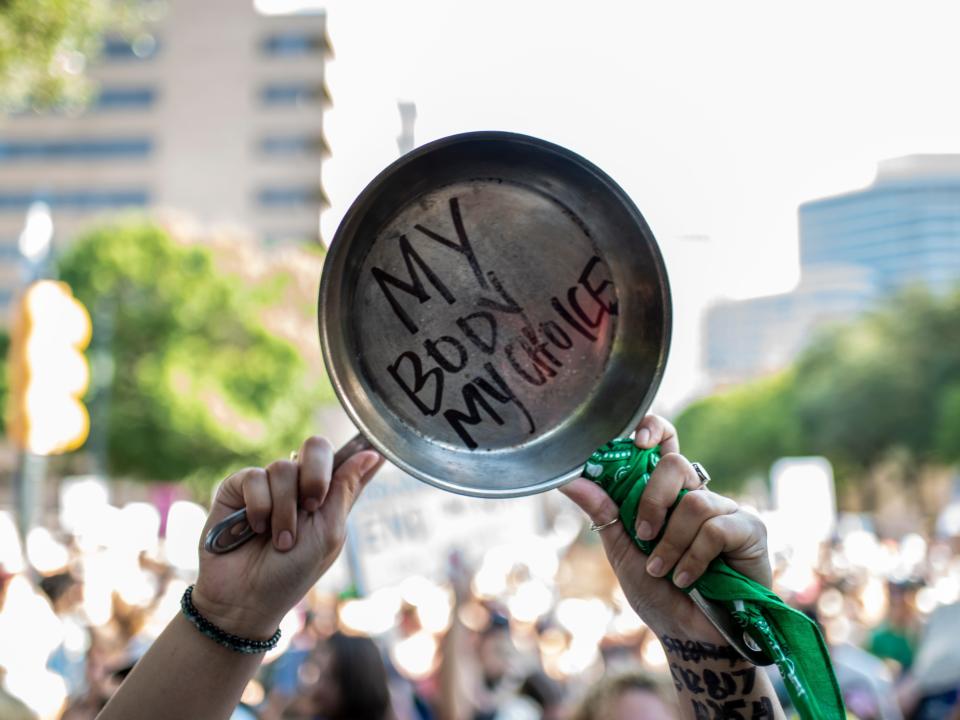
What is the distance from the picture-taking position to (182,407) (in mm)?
39344

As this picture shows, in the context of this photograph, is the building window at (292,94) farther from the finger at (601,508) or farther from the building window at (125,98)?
the finger at (601,508)

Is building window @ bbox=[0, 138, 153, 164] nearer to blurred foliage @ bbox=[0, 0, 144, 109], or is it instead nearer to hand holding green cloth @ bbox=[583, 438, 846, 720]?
Result: blurred foliage @ bbox=[0, 0, 144, 109]

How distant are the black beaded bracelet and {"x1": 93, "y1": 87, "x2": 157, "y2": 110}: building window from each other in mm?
82464

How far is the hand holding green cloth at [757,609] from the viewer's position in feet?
4.87

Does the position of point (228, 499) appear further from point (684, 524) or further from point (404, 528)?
point (404, 528)

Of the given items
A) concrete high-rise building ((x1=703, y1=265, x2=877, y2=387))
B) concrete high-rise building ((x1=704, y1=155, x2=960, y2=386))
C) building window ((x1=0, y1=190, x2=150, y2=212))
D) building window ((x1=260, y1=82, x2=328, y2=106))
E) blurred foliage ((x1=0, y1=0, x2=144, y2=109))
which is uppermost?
blurred foliage ((x1=0, y1=0, x2=144, y2=109))

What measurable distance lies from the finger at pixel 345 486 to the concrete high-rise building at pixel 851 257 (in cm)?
5235

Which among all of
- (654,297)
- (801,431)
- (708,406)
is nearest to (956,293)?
(801,431)

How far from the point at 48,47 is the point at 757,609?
1004cm

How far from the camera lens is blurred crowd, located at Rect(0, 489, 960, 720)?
452cm

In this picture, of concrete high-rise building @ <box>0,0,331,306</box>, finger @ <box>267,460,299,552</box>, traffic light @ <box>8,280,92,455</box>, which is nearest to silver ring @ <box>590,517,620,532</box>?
finger @ <box>267,460,299,552</box>

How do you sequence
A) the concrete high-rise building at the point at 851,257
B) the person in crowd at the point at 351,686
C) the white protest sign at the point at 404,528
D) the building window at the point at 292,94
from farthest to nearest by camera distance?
the concrete high-rise building at the point at 851,257
the building window at the point at 292,94
the white protest sign at the point at 404,528
the person in crowd at the point at 351,686

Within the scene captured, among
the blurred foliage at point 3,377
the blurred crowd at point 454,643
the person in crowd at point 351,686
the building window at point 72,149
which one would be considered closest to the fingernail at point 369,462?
the blurred crowd at point 454,643

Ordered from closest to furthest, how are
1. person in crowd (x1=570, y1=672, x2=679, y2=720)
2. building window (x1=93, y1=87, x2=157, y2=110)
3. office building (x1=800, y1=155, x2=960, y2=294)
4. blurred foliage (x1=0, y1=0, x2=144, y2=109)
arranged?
person in crowd (x1=570, y1=672, x2=679, y2=720), blurred foliage (x1=0, y1=0, x2=144, y2=109), building window (x1=93, y1=87, x2=157, y2=110), office building (x1=800, y1=155, x2=960, y2=294)
